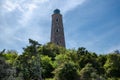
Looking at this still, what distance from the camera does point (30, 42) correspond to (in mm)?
41625

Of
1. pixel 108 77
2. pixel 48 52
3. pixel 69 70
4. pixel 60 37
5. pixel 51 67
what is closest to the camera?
pixel 69 70

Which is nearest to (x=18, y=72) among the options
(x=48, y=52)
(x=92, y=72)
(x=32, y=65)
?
(x=32, y=65)

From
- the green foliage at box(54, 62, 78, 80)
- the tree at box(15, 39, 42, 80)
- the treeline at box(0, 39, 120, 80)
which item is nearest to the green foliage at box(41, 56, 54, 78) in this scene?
the treeline at box(0, 39, 120, 80)

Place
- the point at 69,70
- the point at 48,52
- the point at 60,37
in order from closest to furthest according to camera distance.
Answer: the point at 69,70
the point at 48,52
the point at 60,37

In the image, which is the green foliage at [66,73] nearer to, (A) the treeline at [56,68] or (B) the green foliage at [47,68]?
(A) the treeline at [56,68]

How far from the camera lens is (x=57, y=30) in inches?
3634

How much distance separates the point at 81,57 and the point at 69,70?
10966mm

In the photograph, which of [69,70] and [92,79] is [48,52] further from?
[92,79]

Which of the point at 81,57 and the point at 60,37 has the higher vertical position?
the point at 60,37

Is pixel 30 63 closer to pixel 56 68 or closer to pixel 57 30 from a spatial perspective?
pixel 56 68

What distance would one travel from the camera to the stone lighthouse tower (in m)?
91.0

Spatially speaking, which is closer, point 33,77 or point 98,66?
point 33,77

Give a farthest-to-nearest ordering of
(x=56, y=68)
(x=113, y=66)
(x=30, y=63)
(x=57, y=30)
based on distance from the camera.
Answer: (x=57, y=30) < (x=113, y=66) < (x=56, y=68) < (x=30, y=63)

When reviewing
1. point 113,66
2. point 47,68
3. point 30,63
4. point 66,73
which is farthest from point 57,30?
point 30,63
